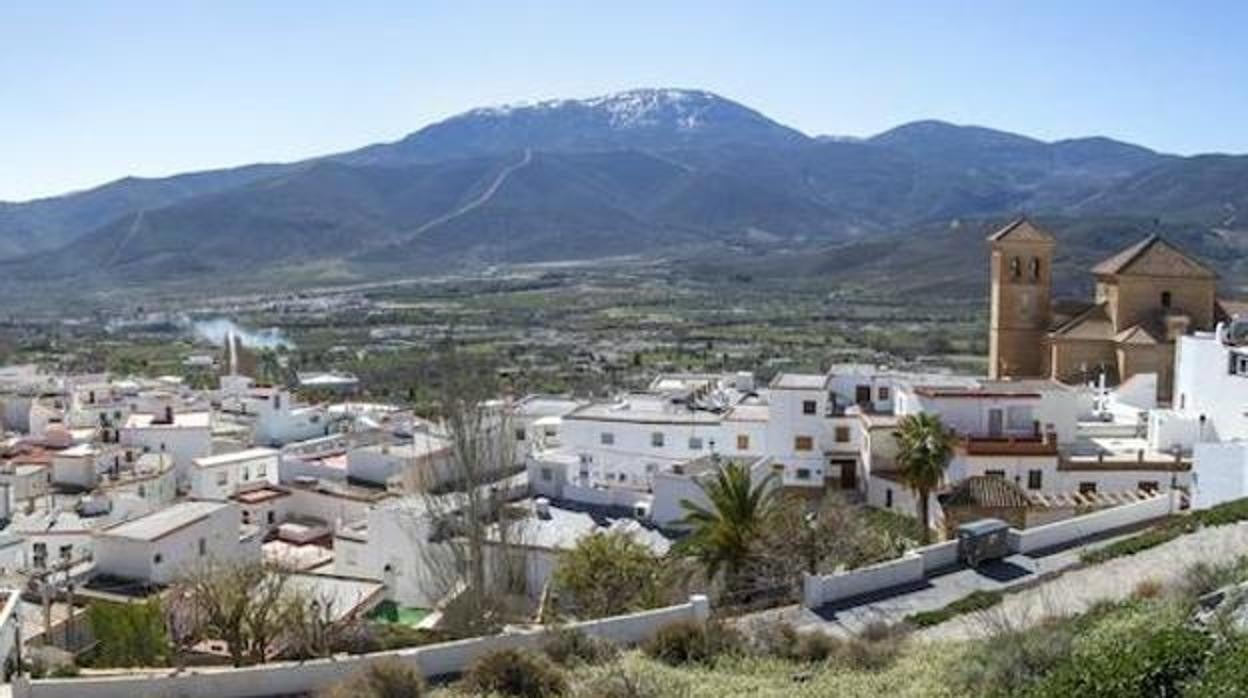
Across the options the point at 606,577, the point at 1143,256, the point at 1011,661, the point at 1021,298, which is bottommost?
the point at 606,577

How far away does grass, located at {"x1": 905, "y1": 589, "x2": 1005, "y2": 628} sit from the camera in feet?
63.5

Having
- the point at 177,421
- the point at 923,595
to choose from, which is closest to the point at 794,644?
the point at 923,595

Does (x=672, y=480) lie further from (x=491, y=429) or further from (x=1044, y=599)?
(x=1044, y=599)

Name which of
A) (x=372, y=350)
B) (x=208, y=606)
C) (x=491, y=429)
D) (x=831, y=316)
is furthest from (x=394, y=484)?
(x=831, y=316)

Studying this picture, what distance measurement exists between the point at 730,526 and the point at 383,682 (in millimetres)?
9819

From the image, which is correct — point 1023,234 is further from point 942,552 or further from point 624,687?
point 624,687

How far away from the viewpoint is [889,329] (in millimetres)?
129875

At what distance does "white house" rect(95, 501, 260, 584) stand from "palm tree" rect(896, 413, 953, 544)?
16082mm

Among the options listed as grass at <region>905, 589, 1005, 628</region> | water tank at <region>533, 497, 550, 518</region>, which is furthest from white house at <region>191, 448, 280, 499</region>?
grass at <region>905, 589, 1005, 628</region>

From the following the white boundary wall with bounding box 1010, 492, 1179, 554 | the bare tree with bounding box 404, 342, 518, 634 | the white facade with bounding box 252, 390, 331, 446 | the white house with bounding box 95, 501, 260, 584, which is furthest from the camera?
the white facade with bounding box 252, 390, 331, 446

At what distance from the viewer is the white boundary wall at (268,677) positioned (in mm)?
15453

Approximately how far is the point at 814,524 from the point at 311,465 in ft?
90.4

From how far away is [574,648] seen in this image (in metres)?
17.3

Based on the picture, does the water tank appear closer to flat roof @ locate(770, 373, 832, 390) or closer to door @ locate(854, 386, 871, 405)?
flat roof @ locate(770, 373, 832, 390)
